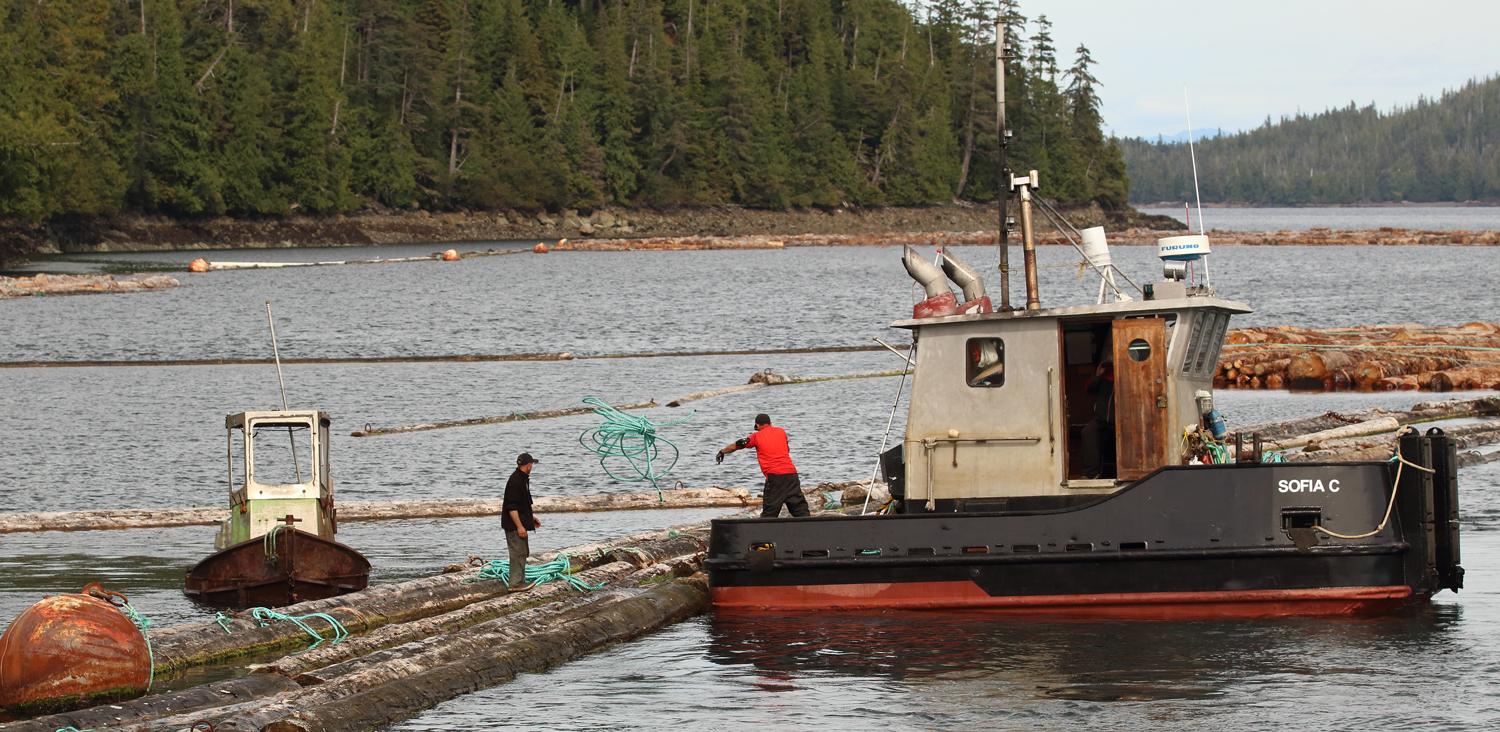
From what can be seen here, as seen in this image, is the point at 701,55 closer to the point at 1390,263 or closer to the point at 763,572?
the point at 1390,263

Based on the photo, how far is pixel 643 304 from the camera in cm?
8262

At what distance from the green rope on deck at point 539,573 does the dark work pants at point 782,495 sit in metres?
2.08

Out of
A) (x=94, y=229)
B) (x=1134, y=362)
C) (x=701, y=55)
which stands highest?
(x=701, y=55)

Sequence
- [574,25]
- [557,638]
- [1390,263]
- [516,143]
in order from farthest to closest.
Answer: [574,25], [516,143], [1390,263], [557,638]

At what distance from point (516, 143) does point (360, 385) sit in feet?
425

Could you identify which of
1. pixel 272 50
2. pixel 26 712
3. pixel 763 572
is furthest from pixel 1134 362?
pixel 272 50

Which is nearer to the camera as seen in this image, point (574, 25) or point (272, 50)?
point (272, 50)

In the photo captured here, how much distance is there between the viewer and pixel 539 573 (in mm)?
15711

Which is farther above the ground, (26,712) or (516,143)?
(516,143)

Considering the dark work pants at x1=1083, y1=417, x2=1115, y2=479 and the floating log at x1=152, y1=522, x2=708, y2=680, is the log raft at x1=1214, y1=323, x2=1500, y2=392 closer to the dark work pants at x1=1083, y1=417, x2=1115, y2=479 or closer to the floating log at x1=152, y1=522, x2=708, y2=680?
the dark work pants at x1=1083, y1=417, x2=1115, y2=479

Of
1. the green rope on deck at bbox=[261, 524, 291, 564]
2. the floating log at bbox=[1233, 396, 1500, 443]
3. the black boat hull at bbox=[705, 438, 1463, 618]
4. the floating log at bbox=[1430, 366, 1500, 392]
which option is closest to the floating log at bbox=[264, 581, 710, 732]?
the black boat hull at bbox=[705, 438, 1463, 618]

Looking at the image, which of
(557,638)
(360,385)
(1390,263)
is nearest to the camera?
(557,638)

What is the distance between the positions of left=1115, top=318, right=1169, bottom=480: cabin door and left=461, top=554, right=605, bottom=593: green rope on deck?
592cm

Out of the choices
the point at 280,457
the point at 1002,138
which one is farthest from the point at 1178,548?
the point at 280,457
